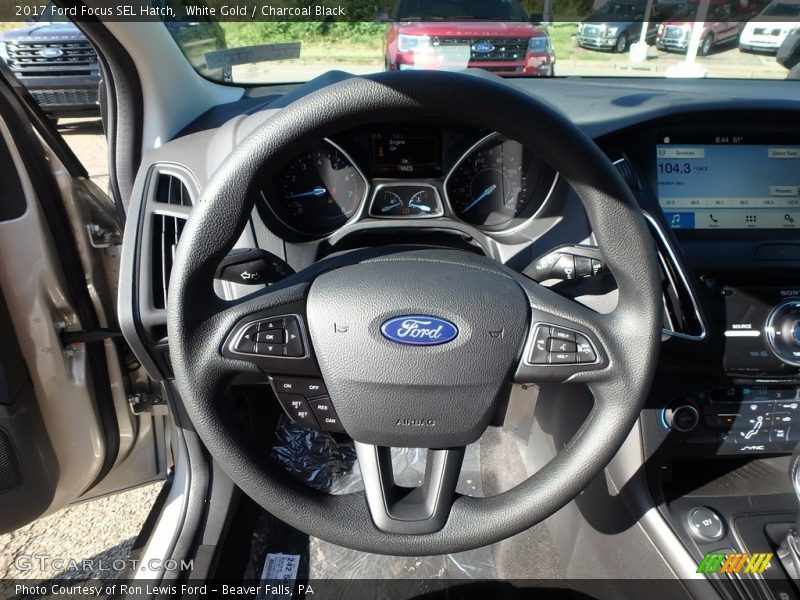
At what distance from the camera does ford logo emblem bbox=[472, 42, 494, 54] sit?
7.45 feet

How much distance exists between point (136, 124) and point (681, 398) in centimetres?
172

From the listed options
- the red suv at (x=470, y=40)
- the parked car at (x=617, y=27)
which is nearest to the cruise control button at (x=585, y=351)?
the red suv at (x=470, y=40)

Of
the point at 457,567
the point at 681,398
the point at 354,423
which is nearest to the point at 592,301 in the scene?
the point at 681,398

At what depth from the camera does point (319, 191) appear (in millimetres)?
1604

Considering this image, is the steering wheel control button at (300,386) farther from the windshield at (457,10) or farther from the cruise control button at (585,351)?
the windshield at (457,10)

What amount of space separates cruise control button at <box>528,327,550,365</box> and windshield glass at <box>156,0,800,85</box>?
1211 millimetres

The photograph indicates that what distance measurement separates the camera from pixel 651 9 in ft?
7.54

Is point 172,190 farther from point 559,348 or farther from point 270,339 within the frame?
point 559,348

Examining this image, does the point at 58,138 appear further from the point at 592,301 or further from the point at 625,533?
the point at 625,533

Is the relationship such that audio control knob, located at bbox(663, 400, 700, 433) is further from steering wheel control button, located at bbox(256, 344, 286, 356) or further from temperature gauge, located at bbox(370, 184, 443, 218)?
steering wheel control button, located at bbox(256, 344, 286, 356)

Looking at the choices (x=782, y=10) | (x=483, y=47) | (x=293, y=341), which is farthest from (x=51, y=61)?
(x=782, y=10)

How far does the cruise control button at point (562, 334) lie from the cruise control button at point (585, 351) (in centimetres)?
2

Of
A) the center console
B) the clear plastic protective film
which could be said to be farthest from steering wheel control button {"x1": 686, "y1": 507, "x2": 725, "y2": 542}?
the clear plastic protective film

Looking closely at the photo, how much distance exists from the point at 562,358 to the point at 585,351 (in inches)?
1.7
